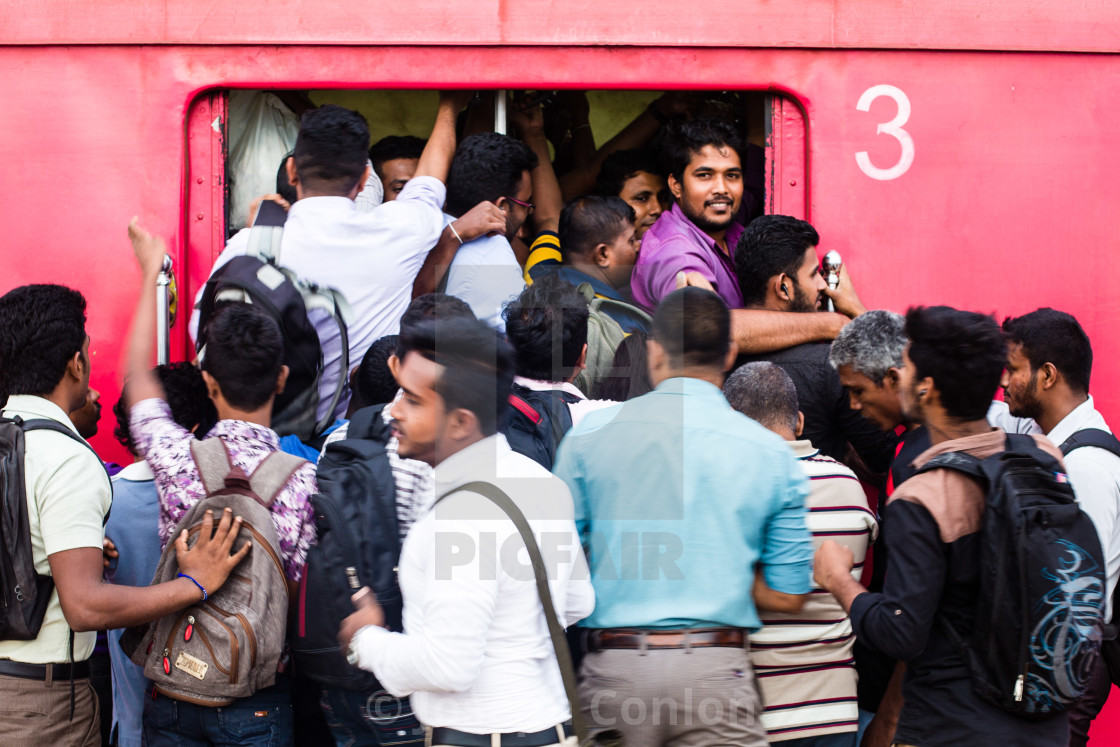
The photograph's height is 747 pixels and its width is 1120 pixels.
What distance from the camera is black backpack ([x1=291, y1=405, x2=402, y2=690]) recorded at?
2279 mm

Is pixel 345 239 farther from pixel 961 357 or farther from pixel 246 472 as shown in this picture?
pixel 961 357

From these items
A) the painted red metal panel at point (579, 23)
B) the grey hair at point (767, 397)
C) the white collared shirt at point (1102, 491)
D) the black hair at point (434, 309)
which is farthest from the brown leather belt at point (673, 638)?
the painted red metal panel at point (579, 23)

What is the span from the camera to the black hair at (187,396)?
271cm

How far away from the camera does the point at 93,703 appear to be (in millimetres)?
2463

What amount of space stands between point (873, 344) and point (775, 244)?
0.49 metres

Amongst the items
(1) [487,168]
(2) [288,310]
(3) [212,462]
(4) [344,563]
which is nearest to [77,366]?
(3) [212,462]

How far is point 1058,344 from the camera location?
288cm

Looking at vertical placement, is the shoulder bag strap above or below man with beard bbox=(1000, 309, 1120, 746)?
below

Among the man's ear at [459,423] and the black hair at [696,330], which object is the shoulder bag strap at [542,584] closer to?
the man's ear at [459,423]

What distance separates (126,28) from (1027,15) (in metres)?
2.88

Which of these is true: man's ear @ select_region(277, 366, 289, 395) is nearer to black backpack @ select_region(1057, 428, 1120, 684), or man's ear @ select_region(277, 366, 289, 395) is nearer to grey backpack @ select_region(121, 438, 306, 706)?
grey backpack @ select_region(121, 438, 306, 706)

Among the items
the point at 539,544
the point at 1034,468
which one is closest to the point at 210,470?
the point at 539,544

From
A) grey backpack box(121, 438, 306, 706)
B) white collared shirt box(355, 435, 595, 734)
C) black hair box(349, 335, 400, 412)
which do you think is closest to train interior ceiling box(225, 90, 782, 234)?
black hair box(349, 335, 400, 412)

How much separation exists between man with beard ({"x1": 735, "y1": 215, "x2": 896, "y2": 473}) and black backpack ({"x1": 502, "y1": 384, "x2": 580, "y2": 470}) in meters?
0.79
